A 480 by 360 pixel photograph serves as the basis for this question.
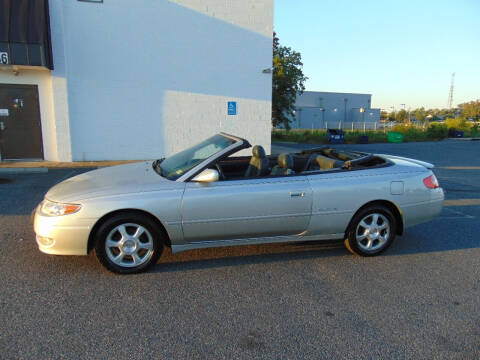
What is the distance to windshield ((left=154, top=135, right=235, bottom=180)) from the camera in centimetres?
382

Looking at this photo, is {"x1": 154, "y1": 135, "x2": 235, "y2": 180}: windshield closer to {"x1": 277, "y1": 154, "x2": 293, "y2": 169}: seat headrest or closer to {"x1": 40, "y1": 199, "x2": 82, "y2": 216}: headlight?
{"x1": 277, "y1": 154, "x2": 293, "y2": 169}: seat headrest

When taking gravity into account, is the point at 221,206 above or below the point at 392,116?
below

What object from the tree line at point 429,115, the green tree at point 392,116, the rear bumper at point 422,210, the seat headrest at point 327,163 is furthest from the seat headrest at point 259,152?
the green tree at point 392,116


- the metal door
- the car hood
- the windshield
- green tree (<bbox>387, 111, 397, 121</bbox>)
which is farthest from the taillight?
green tree (<bbox>387, 111, 397, 121</bbox>)

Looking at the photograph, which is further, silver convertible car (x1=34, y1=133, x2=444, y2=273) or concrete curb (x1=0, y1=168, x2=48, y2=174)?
concrete curb (x1=0, y1=168, x2=48, y2=174)

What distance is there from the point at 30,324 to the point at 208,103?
10401 millimetres

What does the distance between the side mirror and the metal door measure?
32.0 feet

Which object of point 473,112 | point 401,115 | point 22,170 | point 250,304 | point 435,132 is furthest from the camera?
point 401,115

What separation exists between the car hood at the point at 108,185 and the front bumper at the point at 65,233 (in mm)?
210

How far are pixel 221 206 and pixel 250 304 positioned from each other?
3.31 feet

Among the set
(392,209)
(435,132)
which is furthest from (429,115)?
(392,209)

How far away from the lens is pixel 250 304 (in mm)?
3049

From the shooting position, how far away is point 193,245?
3652 millimetres

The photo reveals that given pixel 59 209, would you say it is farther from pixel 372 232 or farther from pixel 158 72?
pixel 158 72
